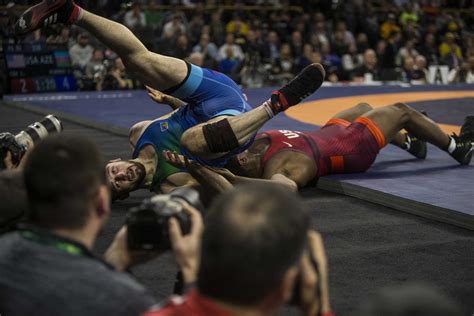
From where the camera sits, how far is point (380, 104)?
344 inches

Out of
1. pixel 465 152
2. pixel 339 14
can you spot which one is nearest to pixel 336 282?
pixel 465 152

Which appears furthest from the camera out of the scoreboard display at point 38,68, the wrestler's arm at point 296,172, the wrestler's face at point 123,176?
the scoreboard display at point 38,68

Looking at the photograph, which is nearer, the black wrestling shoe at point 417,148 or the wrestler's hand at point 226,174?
the wrestler's hand at point 226,174

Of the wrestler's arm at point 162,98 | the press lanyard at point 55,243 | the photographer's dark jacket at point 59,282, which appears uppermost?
the press lanyard at point 55,243

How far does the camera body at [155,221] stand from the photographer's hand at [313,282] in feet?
0.98

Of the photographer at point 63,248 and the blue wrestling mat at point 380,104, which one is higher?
the photographer at point 63,248

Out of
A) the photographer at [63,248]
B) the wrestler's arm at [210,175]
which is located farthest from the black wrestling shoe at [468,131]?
the photographer at [63,248]

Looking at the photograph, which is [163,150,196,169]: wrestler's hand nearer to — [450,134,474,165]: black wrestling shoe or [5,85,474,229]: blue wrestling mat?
[5,85,474,229]: blue wrestling mat

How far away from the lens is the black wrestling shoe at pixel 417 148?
17.9 ft

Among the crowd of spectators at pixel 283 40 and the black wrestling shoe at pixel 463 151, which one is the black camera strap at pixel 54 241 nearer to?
the black wrestling shoe at pixel 463 151

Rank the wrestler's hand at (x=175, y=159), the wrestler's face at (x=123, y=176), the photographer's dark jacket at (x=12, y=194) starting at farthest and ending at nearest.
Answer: the wrestler's face at (x=123, y=176), the wrestler's hand at (x=175, y=159), the photographer's dark jacket at (x=12, y=194)

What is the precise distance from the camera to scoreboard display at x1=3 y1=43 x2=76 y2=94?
1091 centimetres

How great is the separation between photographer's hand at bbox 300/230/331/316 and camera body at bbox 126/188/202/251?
0.30 meters

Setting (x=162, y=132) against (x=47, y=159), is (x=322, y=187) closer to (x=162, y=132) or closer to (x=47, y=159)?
(x=162, y=132)
